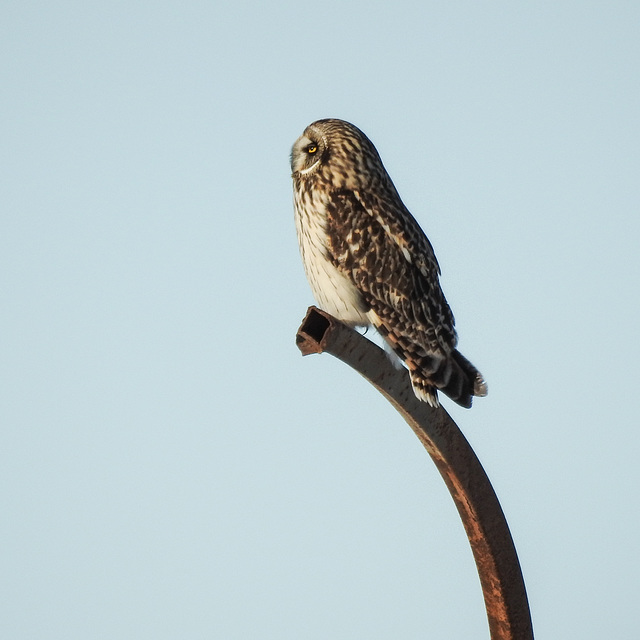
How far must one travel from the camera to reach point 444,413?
3.73 meters

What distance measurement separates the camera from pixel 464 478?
11.6ft

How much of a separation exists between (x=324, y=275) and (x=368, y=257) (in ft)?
0.81

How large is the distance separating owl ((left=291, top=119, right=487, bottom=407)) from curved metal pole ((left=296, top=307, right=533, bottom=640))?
137 cm

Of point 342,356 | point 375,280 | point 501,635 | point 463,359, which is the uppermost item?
point 375,280

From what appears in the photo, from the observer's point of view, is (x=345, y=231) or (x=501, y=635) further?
(x=345, y=231)

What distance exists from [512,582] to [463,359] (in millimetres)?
1651

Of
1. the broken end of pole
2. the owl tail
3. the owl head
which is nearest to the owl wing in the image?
the owl head

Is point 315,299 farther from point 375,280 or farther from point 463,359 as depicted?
point 463,359

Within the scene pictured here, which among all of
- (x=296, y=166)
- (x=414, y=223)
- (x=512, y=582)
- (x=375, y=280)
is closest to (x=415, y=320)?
(x=375, y=280)

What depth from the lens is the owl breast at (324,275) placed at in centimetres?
550

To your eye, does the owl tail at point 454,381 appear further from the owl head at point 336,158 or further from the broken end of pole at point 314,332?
the owl head at point 336,158

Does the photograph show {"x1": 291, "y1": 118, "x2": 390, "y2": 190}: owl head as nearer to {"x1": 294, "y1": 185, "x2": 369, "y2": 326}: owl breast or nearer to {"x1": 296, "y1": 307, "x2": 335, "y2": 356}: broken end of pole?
{"x1": 294, "y1": 185, "x2": 369, "y2": 326}: owl breast

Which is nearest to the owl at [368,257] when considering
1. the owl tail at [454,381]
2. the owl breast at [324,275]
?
the owl breast at [324,275]

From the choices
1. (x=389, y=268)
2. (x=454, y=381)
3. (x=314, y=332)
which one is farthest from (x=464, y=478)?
(x=389, y=268)
